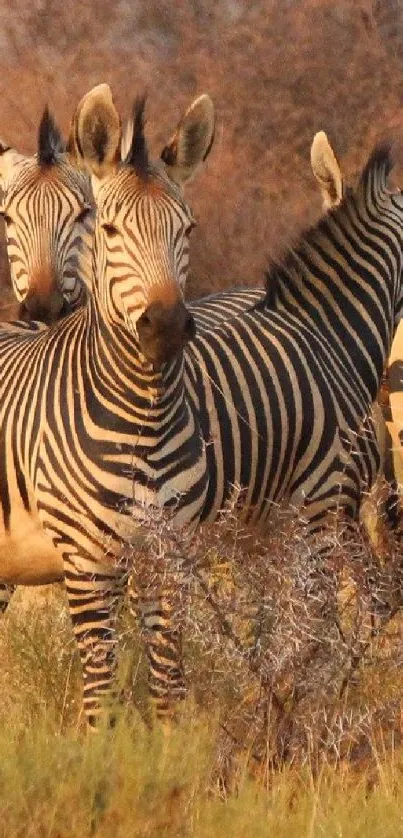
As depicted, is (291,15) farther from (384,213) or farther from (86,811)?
(86,811)

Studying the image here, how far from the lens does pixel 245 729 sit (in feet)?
19.2

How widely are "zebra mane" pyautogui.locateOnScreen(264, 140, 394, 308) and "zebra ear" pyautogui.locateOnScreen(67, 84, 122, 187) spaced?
3.75ft

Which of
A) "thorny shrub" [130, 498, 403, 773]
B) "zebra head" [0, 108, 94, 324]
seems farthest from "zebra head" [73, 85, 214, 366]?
"zebra head" [0, 108, 94, 324]

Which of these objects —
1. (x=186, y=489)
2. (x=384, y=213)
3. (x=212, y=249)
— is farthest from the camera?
(x=212, y=249)

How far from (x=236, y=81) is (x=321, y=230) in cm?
1004

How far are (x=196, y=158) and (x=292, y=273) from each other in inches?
39.4

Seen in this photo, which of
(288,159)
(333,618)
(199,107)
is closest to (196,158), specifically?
(199,107)

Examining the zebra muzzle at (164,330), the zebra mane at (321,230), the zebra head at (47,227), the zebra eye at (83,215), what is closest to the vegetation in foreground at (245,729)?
the zebra muzzle at (164,330)

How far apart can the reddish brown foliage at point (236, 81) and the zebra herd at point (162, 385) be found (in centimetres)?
731

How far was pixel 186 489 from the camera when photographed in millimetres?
6074

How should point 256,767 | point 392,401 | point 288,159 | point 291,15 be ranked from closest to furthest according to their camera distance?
point 256,767
point 392,401
point 288,159
point 291,15

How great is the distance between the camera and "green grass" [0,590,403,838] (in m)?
4.46

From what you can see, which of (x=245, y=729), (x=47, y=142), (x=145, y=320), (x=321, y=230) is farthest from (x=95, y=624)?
(x=47, y=142)

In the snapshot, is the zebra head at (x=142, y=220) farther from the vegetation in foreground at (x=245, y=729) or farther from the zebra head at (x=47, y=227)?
the zebra head at (x=47, y=227)
